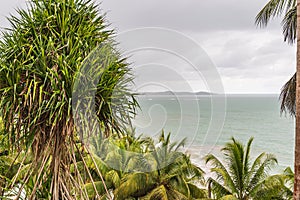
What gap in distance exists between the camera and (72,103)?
75.2 inches

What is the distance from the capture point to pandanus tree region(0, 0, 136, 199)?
1.93 metres

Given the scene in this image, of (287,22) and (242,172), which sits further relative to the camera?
(242,172)

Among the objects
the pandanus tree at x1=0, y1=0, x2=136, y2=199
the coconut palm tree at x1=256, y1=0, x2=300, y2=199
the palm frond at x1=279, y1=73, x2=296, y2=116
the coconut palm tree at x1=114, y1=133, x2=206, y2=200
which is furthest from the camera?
the coconut palm tree at x1=114, y1=133, x2=206, y2=200

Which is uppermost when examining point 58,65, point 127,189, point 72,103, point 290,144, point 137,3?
point 137,3

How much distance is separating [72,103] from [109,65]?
356mm

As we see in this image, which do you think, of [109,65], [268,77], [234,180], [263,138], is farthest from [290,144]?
[109,65]

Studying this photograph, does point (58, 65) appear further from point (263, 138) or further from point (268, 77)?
point (268, 77)

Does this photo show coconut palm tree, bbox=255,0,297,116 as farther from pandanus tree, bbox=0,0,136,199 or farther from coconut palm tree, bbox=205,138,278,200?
pandanus tree, bbox=0,0,136,199

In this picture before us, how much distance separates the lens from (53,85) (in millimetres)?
1891

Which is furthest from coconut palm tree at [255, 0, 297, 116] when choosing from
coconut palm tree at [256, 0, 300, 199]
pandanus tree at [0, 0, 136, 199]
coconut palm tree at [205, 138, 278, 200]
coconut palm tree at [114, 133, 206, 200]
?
pandanus tree at [0, 0, 136, 199]

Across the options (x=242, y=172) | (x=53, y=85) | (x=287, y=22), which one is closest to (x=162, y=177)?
(x=242, y=172)

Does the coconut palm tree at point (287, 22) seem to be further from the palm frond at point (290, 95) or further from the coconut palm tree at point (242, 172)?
the coconut palm tree at point (242, 172)

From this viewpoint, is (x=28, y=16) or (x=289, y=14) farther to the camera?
(x=289, y=14)

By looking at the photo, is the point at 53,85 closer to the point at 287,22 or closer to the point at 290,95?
the point at 290,95
